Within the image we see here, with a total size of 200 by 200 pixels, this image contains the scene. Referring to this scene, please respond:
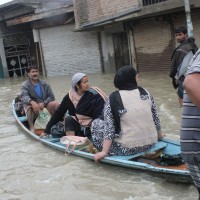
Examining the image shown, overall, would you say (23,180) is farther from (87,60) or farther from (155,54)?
(87,60)

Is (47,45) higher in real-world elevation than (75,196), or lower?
higher

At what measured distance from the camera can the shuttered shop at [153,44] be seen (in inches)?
585

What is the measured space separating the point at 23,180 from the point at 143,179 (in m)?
1.68

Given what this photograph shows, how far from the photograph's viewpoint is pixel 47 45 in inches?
814

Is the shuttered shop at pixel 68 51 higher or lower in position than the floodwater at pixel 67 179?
higher

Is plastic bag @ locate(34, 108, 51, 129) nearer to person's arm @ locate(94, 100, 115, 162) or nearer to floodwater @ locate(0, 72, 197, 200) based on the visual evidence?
floodwater @ locate(0, 72, 197, 200)

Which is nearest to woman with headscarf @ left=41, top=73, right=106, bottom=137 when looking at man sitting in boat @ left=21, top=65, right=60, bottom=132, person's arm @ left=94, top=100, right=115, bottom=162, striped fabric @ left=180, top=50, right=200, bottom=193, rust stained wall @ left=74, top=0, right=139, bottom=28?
person's arm @ left=94, top=100, right=115, bottom=162

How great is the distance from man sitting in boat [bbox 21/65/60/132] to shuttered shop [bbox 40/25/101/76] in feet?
40.2

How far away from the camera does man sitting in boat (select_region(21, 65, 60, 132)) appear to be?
723 cm

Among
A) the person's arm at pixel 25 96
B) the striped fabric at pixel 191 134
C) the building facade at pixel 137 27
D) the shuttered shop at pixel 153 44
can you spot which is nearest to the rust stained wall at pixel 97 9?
the building facade at pixel 137 27

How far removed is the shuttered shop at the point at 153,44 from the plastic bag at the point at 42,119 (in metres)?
8.66

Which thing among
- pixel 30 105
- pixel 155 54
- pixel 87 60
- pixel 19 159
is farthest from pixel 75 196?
pixel 87 60

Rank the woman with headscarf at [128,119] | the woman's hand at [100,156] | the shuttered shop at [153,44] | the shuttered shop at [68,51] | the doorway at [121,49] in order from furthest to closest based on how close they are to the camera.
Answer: the shuttered shop at [68,51] < the doorway at [121,49] < the shuttered shop at [153,44] < the woman's hand at [100,156] < the woman with headscarf at [128,119]

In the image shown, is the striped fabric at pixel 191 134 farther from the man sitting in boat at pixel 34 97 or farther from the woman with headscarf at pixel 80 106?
the man sitting in boat at pixel 34 97
